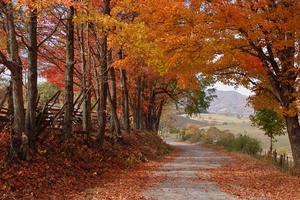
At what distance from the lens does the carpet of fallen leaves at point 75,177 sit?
10.1 m

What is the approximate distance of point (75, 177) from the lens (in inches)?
507

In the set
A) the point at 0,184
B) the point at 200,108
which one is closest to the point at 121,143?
the point at 0,184

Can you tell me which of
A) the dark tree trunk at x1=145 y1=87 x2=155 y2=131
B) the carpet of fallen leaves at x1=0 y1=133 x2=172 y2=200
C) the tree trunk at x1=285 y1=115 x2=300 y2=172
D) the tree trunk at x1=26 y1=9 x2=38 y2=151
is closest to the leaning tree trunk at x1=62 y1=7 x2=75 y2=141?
the carpet of fallen leaves at x1=0 y1=133 x2=172 y2=200

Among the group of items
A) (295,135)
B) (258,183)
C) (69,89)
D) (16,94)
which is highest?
(69,89)

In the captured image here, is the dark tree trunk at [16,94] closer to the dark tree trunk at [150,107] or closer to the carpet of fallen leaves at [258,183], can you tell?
the carpet of fallen leaves at [258,183]

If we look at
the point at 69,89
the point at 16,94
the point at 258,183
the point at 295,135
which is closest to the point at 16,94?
the point at 16,94

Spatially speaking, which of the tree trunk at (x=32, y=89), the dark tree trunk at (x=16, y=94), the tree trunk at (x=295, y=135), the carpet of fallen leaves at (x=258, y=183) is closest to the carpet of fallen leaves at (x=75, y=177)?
the dark tree trunk at (x=16, y=94)

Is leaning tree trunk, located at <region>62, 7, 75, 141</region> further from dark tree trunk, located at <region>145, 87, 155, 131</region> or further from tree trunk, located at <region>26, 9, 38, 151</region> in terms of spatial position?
dark tree trunk, located at <region>145, 87, 155, 131</region>

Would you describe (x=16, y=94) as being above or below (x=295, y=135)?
above

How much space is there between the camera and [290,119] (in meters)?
17.6

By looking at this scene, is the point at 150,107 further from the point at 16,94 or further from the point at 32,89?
the point at 16,94

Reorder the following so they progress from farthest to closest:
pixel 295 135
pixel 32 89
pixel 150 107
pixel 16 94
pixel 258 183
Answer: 1. pixel 150 107
2. pixel 295 135
3. pixel 258 183
4. pixel 32 89
5. pixel 16 94

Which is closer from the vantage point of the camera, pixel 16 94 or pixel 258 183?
pixel 16 94

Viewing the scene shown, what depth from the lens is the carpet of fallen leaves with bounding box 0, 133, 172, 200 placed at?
1013 cm
